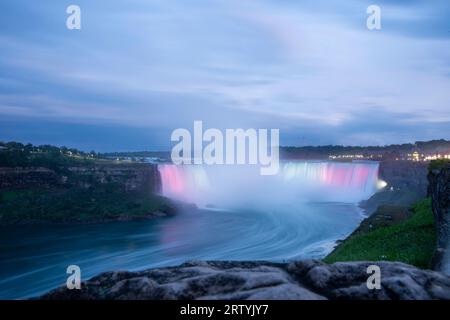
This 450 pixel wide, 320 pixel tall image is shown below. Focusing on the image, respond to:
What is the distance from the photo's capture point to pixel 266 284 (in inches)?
231

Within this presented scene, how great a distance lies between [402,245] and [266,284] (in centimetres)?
1508

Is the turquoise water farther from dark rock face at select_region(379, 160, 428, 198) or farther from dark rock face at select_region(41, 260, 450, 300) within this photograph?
dark rock face at select_region(41, 260, 450, 300)

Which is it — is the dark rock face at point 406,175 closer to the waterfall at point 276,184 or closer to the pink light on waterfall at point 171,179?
the waterfall at point 276,184

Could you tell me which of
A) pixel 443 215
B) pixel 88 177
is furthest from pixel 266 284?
pixel 88 177

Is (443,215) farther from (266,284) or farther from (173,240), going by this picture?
(173,240)

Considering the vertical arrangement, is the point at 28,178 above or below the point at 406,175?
above

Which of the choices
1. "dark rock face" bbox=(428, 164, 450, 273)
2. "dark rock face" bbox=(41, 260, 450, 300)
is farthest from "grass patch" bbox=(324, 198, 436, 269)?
"dark rock face" bbox=(41, 260, 450, 300)

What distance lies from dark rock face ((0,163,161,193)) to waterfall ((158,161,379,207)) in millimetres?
3123

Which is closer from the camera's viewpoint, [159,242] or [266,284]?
[266,284]

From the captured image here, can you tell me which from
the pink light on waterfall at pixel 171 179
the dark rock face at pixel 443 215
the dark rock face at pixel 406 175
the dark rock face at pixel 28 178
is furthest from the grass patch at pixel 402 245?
the dark rock face at pixel 28 178

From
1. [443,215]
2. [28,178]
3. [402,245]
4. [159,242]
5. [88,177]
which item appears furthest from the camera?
[88,177]
